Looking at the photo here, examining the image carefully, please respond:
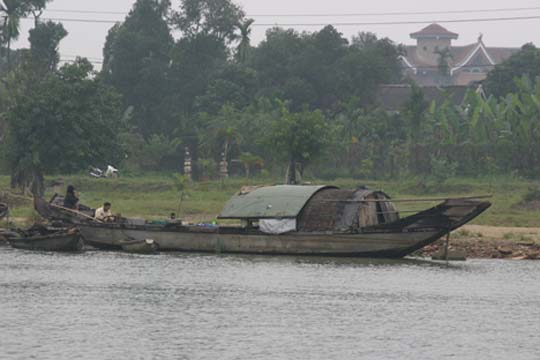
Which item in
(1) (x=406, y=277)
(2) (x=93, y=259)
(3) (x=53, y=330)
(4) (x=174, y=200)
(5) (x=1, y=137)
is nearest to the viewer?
(3) (x=53, y=330)

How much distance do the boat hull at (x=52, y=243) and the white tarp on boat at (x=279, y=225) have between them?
6.68 meters

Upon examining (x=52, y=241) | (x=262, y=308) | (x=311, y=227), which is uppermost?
(x=311, y=227)

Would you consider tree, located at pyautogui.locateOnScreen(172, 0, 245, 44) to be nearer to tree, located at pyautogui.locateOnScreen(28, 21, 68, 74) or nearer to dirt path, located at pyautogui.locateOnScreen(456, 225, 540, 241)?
tree, located at pyautogui.locateOnScreen(28, 21, 68, 74)

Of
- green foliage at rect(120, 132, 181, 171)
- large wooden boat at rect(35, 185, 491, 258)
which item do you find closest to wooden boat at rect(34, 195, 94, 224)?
large wooden boat at rect(35, 185, 491, 258)

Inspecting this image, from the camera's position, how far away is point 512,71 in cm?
8350

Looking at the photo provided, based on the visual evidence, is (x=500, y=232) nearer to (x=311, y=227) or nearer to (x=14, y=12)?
(x=311, y=227)

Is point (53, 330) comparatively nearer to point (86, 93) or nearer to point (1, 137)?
point (86, 93)

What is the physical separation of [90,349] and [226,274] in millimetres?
11967

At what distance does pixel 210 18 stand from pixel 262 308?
191 feet

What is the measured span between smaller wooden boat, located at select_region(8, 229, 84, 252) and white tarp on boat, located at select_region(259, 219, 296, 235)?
6.68m

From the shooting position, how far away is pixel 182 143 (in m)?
75.4

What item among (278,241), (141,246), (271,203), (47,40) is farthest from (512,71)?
(141,246)

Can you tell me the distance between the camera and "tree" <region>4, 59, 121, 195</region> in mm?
56875

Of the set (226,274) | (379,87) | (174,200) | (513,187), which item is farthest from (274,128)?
(379,87)
